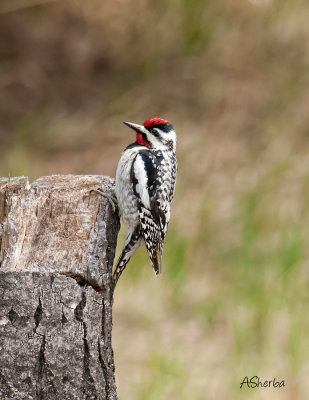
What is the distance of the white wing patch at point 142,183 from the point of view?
392 centimetres

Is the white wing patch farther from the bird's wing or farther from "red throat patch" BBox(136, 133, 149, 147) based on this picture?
"red throat patch" BBox(136, 133, 149, 147)

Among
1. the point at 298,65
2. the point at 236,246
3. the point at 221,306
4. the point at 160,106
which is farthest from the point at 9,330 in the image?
the point at 298,65

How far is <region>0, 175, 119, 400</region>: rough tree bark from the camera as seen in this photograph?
→ 2553 millimetres

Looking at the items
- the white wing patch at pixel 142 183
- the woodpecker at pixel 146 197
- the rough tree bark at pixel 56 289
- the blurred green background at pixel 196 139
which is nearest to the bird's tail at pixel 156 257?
the woodpecker at pixel 146 197

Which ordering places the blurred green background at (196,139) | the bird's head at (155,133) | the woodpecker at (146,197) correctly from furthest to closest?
the blurred green background at (196,139), the bird's head at (155,133), the woodpecker at (146,197)

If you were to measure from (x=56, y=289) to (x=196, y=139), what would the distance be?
545 centimetres

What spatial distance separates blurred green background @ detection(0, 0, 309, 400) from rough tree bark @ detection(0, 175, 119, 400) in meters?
2.69

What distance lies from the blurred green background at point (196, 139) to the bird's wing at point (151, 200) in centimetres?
175

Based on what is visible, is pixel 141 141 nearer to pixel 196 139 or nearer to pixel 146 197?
pixel 146 197

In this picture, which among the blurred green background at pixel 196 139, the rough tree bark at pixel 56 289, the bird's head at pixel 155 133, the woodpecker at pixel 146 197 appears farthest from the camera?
the blurred green background at pixel 196 139

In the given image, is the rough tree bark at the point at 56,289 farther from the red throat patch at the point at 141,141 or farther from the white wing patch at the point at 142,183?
the red throat patch at the point at 141,141

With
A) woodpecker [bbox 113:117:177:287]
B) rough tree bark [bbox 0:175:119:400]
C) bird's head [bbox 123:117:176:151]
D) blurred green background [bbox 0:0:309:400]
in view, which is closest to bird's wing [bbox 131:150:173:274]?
woodpecker [bbox 113:117:177:287]

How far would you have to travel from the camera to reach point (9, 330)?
8.36 ft

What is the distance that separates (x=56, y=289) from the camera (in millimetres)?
2623
